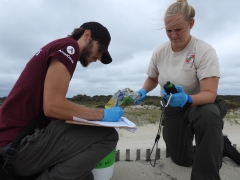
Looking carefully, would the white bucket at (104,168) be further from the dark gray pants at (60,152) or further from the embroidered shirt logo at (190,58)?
the embroidered shirt logo at (190,58)

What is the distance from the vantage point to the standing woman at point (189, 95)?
217 centimetres

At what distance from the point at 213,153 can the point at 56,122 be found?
4.69 feet

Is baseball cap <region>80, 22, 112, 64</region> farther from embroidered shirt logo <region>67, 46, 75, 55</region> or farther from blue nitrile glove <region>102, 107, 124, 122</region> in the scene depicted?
blue nitrile glove <region>102, 107, 124, 122</region>

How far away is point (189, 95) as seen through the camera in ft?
7.68

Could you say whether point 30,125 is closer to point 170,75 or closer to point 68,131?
point 68,131

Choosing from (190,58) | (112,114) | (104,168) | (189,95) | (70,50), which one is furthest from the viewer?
(190,58)

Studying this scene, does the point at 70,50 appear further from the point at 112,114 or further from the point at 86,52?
the point at 112,114

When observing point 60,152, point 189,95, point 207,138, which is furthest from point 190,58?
point 60,152

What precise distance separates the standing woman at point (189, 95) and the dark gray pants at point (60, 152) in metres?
0.95

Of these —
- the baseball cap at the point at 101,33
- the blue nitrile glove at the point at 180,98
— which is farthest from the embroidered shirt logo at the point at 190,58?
the baseball cap at the point at 101,33

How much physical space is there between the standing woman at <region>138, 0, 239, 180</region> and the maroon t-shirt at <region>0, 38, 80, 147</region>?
1.14m

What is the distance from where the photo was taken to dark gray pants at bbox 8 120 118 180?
1792mm

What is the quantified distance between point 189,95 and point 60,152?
1333mm

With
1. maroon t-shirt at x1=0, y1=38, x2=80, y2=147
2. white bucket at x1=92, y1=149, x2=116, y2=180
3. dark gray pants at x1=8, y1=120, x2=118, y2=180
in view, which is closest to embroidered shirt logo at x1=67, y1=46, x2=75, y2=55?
maroon t-shirt at x1=0, y1=38, x2=80, y2=147
